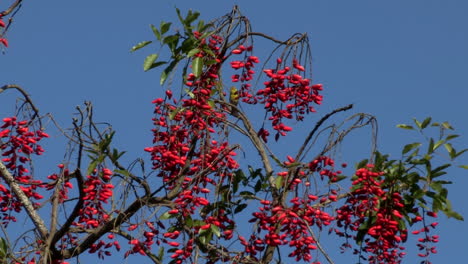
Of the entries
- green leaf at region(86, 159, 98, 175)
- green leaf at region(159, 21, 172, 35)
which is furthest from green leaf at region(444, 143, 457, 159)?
green leaf at region(86, 159, 98, 175)

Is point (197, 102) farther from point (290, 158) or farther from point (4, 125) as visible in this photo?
point (4, 125)

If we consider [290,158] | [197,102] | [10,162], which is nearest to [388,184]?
[290,158]

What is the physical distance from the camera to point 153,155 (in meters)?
7.16

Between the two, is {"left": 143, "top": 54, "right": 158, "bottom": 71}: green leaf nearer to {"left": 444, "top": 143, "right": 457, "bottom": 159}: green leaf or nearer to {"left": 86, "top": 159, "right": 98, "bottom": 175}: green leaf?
{"left": 86, "top": 159, "right": 98, "bottom": 175}: green leaf

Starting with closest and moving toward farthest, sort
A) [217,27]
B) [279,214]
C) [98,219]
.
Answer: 1. [279,214]
2. [98,219]
3. [217,27]

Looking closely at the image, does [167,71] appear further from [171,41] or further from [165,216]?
[165,216]

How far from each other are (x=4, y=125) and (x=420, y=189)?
113 inches

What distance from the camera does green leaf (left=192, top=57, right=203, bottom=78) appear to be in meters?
7.19

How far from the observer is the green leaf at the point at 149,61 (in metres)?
7.28

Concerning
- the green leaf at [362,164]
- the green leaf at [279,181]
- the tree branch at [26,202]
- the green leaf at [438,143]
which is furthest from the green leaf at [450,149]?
the tree branch at [26,202]

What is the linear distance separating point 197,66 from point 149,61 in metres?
0.33

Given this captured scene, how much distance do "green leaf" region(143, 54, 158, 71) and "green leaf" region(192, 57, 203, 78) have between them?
Answer: 267 millimetres

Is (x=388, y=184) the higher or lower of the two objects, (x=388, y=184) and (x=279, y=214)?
the higher

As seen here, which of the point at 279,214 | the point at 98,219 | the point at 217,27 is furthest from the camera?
the point at 217,27
